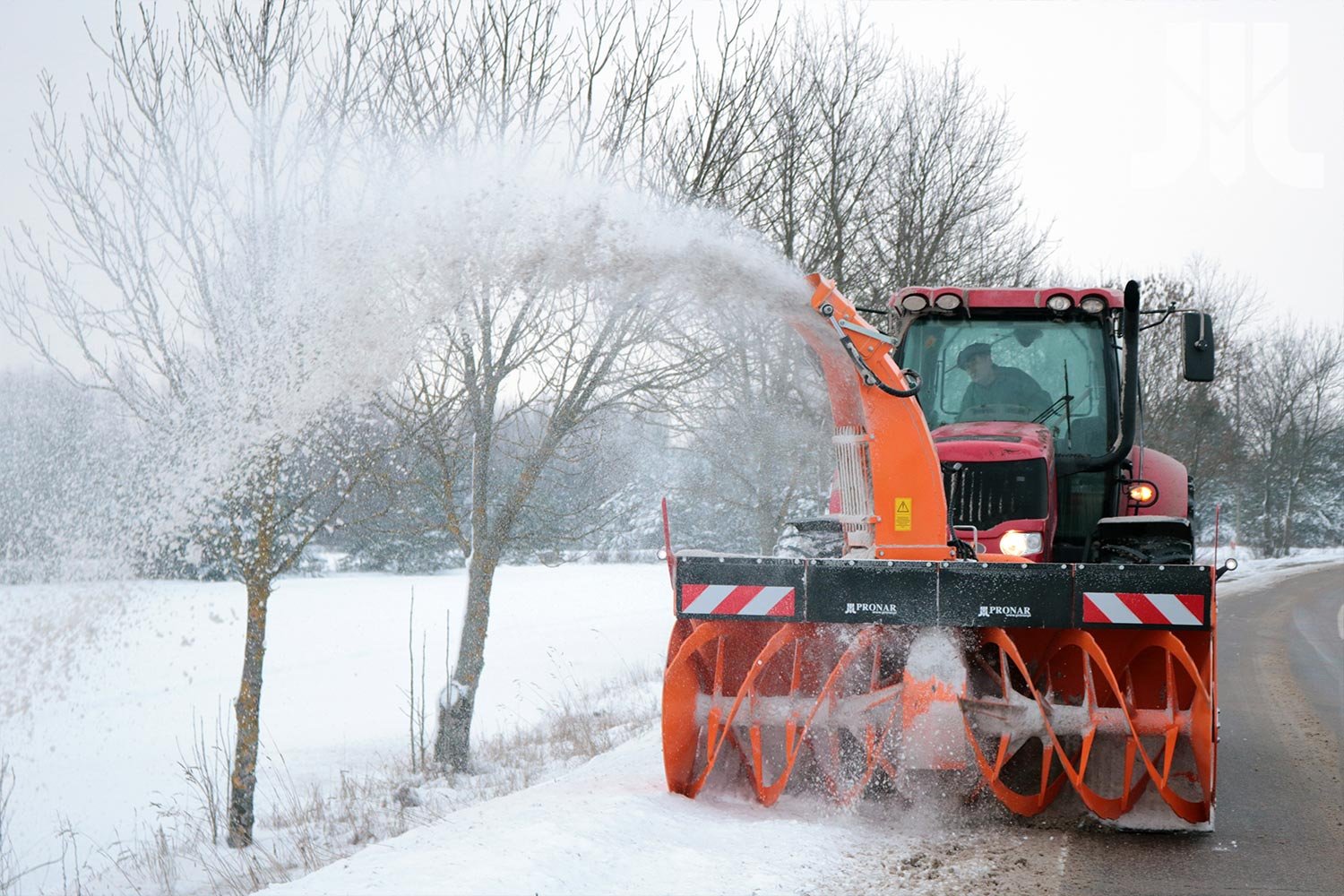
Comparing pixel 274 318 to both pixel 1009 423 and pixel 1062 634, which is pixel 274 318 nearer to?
pixel 1009 423

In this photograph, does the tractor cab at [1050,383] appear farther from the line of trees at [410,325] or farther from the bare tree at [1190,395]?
the bare tree at [1190,395]

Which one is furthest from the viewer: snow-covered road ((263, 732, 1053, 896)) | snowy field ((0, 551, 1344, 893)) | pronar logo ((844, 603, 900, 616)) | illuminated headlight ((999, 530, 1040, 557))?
illuminated headlight ((999, 530, 1040, 557))

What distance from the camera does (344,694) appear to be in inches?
658

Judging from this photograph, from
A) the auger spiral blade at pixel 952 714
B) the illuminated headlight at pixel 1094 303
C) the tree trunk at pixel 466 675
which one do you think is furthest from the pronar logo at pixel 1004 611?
the tree trunk at pixel 466 675

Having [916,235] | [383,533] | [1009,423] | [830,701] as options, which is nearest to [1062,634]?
[830,701]

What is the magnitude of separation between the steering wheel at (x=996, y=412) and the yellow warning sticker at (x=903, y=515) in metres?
1.47

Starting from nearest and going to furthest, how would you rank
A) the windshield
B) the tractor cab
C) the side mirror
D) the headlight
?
the side mirror < the headlight < the tractor cab < the windshield

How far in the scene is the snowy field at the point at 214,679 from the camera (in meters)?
7.51

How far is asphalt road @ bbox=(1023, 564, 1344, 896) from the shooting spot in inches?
161

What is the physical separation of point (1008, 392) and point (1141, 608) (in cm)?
204

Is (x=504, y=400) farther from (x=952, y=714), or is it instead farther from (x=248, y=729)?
(x=952, y=714)

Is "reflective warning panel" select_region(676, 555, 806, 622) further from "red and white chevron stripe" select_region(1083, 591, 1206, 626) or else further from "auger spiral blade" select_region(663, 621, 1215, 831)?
"red and white chevron stripe" select_region(1083, 591, 1206, 626)

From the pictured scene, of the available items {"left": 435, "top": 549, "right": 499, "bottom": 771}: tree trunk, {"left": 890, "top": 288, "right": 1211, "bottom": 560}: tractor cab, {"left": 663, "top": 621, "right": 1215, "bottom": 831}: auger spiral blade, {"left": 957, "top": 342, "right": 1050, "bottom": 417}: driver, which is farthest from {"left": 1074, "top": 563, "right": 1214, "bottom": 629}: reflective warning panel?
{"left": 435, "top": 549, "right": 499, "bottom": 771}: tree trunk

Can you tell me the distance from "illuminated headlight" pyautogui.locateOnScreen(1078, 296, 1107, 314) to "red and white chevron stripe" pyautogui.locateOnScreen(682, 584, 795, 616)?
106 inches
